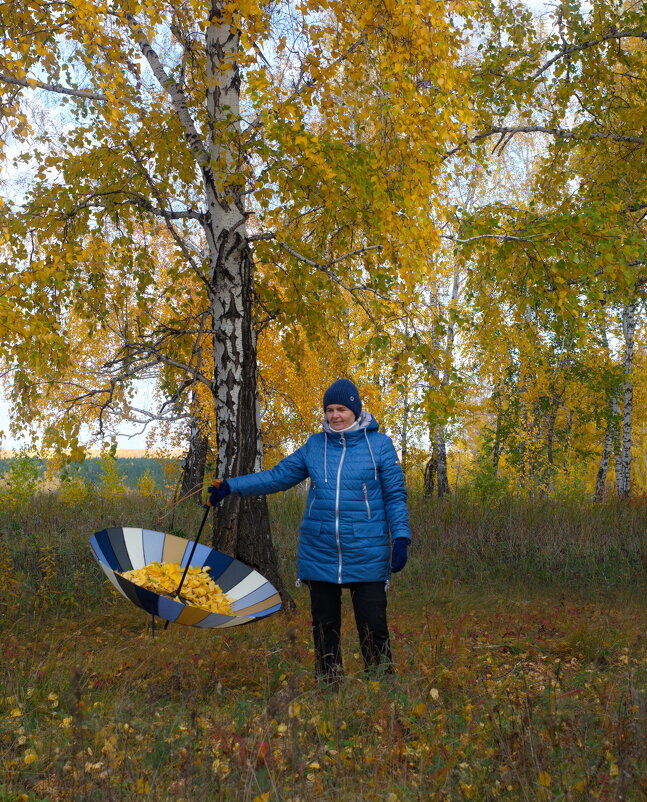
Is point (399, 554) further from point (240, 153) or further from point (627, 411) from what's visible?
point (627, 411)

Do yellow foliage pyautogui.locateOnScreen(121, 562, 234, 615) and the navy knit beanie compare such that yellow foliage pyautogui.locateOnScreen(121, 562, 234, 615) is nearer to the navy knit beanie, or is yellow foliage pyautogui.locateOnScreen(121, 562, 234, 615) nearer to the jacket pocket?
the jacket pocket

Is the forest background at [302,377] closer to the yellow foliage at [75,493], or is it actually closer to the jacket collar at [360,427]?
the yellow foliage at [75,493]

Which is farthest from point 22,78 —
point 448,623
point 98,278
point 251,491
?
point 448,623

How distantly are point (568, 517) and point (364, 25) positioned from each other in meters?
7.45

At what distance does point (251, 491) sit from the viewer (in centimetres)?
485

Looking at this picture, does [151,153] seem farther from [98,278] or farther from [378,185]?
[378,185]

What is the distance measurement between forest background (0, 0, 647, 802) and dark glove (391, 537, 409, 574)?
25.6 inches

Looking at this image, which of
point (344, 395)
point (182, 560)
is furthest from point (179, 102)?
point (182, 560)

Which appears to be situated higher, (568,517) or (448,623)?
(568,517)

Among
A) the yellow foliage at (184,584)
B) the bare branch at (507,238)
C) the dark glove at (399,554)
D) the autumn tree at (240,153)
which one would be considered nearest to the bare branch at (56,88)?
the autumn tree at (240,153)

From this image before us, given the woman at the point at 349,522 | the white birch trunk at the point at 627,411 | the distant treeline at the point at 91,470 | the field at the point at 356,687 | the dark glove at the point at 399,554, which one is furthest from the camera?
the white birch trunk at the point at 627,411

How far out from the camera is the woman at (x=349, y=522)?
14.9ft

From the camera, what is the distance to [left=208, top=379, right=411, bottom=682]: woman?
4547 millimetres

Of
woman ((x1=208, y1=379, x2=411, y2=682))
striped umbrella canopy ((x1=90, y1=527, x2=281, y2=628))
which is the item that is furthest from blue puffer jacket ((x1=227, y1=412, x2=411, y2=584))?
striped umbrella canopy ((x1=90, y1=527, x2=281, y2=628))
